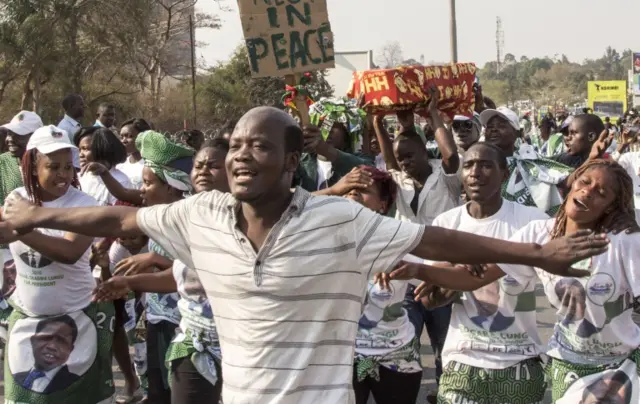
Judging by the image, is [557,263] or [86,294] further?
[86,294]

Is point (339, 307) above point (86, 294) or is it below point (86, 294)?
above

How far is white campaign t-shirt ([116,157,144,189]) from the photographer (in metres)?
7.02

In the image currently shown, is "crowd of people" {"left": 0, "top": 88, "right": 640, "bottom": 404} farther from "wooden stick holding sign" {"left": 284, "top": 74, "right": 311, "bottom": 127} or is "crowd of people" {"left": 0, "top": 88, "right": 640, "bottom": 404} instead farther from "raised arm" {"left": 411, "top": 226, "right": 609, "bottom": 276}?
"wooden stick holding sign" {"left": 284, "top": 74, "right": 311, "bottom": 127}

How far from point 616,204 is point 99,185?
4126 mm

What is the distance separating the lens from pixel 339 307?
2.62 metres

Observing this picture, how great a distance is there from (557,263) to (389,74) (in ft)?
10.2

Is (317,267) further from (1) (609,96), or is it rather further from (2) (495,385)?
(1) (609,96)

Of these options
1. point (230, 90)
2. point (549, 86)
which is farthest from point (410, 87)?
point (549, 86)

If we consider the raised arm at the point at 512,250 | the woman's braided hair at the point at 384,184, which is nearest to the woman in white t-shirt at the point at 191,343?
the woman's braided hair at the point at 384,184

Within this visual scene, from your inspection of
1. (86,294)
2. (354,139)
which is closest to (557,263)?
(86,294)

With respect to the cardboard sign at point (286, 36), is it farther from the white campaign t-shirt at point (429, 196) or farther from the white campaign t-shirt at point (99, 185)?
the white campaign t-shirt at point (99, 185)

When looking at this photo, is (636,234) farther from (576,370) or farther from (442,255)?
(442,255)

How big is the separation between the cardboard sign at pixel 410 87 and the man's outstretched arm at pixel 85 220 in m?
2.93

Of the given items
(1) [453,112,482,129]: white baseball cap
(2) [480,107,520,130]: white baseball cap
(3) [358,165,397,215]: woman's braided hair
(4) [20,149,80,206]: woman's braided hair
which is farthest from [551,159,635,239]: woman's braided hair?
(1) [453,112,482,129]: white baseball cap
